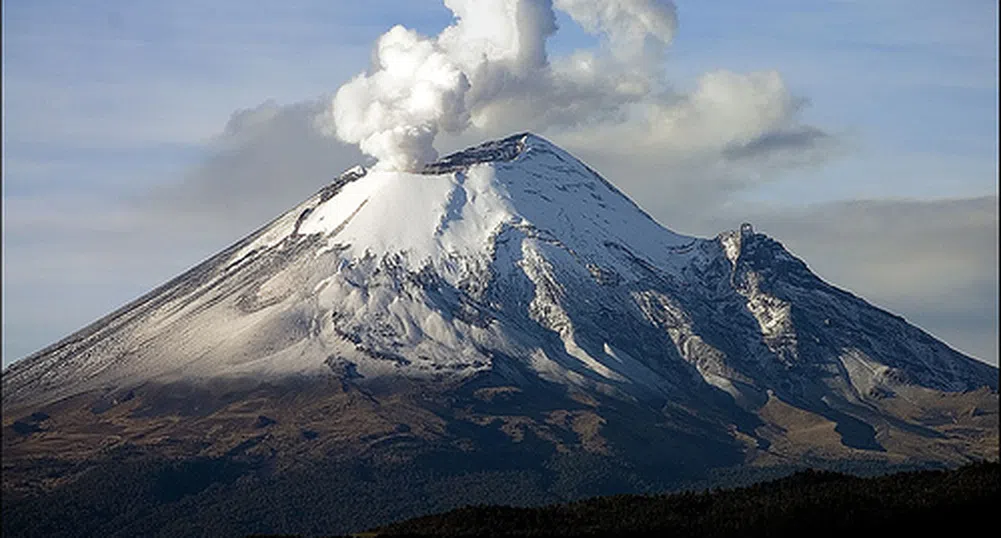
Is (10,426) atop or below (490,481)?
atop

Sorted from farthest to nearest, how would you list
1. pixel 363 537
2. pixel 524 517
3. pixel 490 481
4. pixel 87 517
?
pixel 490 481, pixel 87 517, pixel 524 517, pixel 363 537

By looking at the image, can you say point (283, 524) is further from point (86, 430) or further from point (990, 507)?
point (990, 507)

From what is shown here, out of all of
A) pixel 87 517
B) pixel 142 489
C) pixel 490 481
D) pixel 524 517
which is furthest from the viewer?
pixel 490 481

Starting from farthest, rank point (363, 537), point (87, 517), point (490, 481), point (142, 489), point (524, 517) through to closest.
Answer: point (490, 481), point (142, 489), point (87, 517), point (524, 517), point (363, 537)

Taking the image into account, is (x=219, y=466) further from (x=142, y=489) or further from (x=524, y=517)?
(x=524, y=517)

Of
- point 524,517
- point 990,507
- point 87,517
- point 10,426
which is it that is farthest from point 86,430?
point 990,507

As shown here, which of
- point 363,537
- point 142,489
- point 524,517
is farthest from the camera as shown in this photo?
point 142,489

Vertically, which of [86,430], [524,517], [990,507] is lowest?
[990,507]

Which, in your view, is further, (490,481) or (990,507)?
(490,481)

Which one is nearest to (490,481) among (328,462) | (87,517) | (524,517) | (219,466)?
(328,462)
